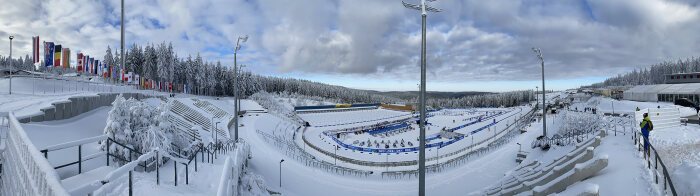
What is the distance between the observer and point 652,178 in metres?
6.62

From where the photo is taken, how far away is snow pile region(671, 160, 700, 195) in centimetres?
517

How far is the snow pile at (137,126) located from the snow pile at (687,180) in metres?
15.2

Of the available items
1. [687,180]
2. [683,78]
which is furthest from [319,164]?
[683,78]

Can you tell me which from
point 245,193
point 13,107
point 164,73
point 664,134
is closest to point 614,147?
point 664,134

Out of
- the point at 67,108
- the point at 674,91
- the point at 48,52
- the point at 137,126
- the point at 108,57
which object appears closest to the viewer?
the point at 137,126

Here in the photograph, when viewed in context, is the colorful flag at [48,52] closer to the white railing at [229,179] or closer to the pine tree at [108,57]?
the white railing at [229,179]

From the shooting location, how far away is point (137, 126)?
482 inches

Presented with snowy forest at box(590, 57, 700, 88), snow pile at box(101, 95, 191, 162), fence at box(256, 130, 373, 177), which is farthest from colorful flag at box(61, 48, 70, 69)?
snowy forest at box(590, 57, 700, 88)

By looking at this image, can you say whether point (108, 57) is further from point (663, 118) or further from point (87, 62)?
point (663, 118)

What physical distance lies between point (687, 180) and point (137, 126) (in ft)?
56.9

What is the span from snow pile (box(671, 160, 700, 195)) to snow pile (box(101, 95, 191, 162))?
15203mm

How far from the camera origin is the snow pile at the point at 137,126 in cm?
1112

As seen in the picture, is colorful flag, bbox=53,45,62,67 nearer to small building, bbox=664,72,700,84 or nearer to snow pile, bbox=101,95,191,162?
snow pile, bbox=101,95,191,162

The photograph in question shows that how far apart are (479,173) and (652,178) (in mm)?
14821
